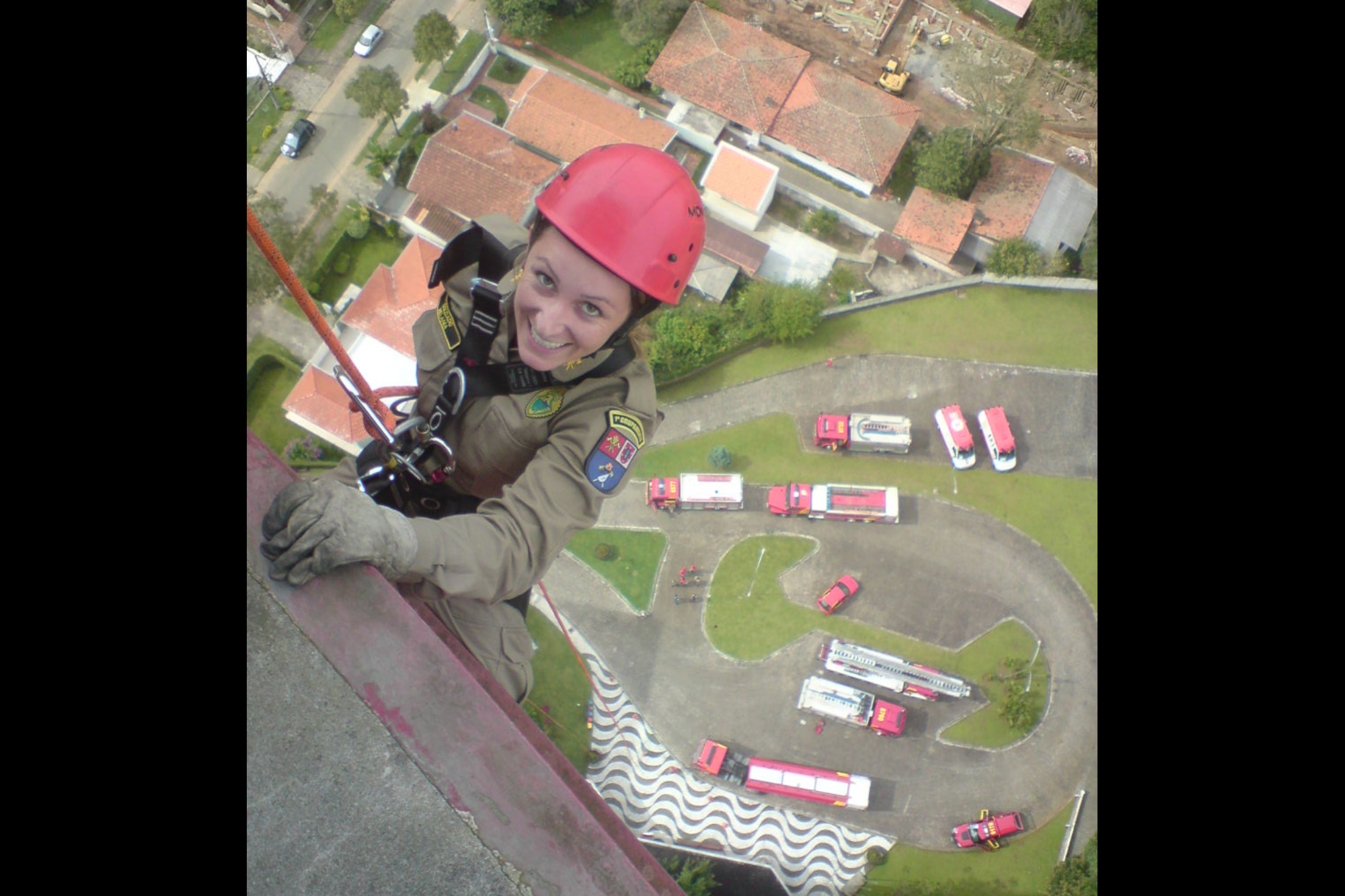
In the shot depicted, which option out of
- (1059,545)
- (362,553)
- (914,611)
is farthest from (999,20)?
(362,553)

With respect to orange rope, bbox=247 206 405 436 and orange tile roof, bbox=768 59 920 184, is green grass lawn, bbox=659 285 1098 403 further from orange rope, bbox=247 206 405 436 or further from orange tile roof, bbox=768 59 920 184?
orange rope, bbox=247 206 405 436

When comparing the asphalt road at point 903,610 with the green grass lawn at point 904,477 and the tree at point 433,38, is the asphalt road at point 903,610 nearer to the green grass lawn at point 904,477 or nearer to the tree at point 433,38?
the green grass lawn at point 904,477

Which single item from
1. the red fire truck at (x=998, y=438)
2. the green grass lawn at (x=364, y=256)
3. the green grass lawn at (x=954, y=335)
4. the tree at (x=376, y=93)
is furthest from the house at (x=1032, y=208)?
the tree at (x=376, y=93)

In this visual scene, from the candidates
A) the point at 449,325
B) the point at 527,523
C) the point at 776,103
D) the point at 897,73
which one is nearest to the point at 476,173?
the point at 776,103

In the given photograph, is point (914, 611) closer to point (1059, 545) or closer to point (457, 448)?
point (1059, 545)

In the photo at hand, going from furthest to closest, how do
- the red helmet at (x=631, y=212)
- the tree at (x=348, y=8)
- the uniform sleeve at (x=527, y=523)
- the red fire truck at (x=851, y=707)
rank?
the tree at (x=348, y=8) < the red fire truck at (x=851, y=707) < the red helmet at (x=631, y=212) < the uniform sleeve at (x=527, y=523)

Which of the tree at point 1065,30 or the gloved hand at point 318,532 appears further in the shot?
the tree at point 1065,30

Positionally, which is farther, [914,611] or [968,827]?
[914,611]
